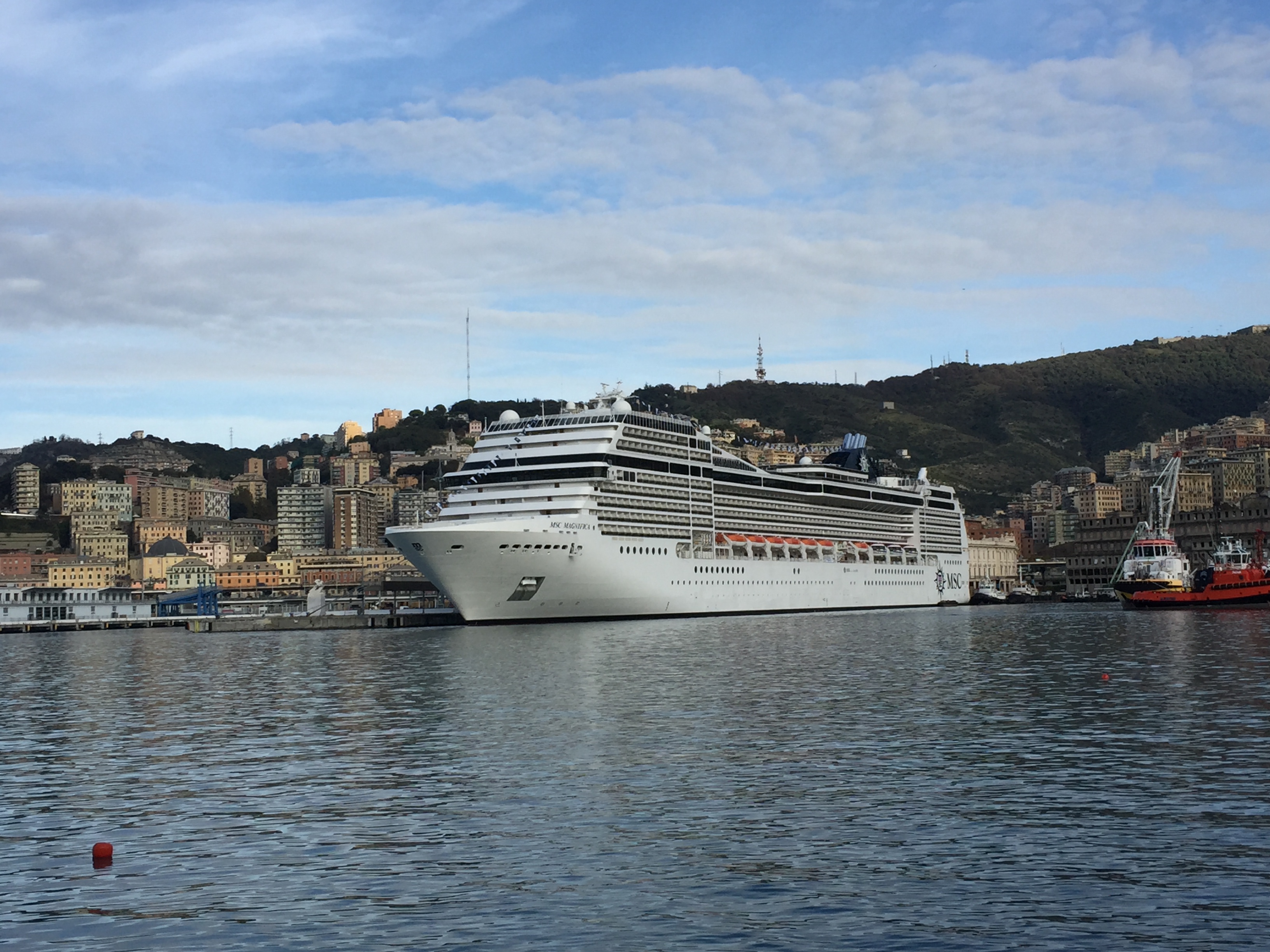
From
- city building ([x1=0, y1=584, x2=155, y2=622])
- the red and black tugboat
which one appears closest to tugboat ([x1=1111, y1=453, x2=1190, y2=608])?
the red and black tugboat

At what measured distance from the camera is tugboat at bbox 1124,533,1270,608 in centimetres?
11231

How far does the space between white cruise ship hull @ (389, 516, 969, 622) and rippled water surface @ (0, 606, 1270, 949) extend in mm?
33161

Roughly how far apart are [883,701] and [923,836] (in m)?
18.0

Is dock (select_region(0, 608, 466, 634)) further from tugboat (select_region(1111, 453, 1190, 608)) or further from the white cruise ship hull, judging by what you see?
tugboat (select_region(1111, 453, 1190, 608))

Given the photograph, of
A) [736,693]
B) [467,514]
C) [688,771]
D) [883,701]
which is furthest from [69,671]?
[688,771]

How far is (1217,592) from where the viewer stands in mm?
112625

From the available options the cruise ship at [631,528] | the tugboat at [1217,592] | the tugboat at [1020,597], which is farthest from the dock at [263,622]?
the tugboat at [1020,597]

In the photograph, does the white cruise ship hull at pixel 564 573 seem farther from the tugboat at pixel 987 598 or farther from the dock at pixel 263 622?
the tugboat at pixel 987 598

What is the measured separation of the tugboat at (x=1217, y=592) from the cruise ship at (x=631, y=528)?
24136mm

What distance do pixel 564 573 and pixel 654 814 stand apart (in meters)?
61.1

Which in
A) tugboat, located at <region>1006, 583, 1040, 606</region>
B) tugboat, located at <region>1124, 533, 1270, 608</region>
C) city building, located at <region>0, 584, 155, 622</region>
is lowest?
tugboat, located at <region>1006, 583, 1040, 606</region>

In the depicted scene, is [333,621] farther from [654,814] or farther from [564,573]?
[654,814]

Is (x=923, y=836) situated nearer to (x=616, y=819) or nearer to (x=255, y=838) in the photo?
(x=616, y=819)

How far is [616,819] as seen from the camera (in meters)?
21.7
